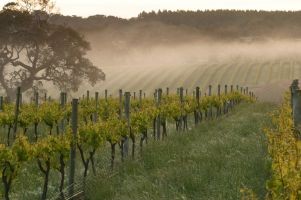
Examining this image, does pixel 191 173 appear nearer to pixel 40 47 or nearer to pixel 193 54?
pixel 40 47

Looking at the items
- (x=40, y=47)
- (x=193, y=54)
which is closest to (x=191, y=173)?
(x=40, y=47)

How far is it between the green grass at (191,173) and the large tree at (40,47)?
30182 mm

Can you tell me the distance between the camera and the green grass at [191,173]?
31.2 feet

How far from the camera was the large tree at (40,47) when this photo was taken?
4303cm

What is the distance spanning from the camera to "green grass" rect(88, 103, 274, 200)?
31.2 ft

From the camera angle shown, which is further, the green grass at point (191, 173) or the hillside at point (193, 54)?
the hillside at point (193, 54)

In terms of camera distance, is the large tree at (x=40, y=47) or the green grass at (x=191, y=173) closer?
the green grass at (x=191, y=173)

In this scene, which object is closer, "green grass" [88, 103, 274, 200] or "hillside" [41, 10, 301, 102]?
"green grass" [88, 103, 274, 200]

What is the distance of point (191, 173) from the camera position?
1060 centimetres

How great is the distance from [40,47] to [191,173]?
36.2 m

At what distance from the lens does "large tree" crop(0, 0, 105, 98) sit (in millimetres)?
43031

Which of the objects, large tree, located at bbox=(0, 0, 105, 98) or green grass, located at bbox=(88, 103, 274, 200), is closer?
green grass, located at bbox=(88, 103, 274, 200)

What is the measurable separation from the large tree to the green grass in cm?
3018

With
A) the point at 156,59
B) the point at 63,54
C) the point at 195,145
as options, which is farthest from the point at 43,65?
the point at 156,59
